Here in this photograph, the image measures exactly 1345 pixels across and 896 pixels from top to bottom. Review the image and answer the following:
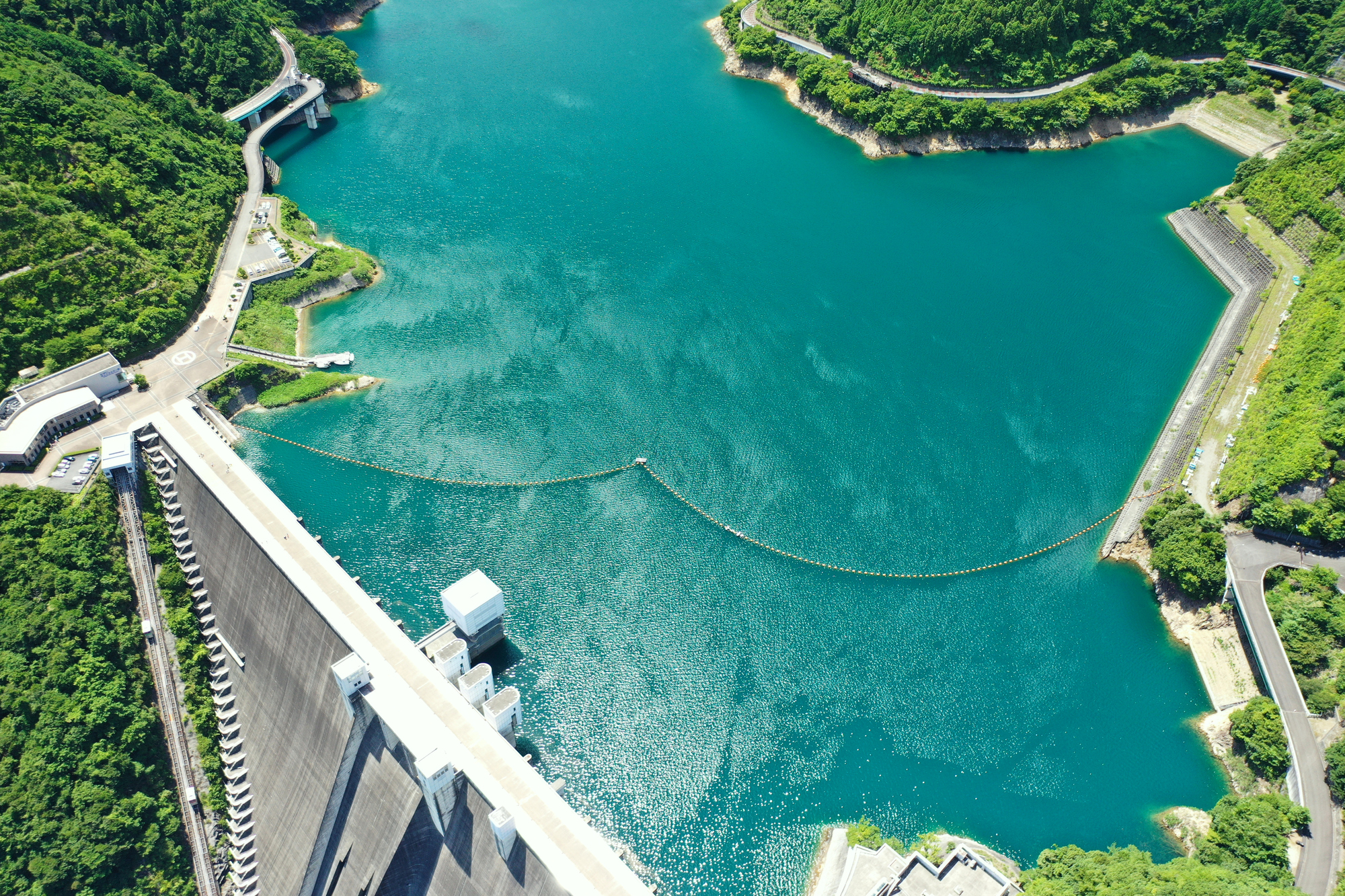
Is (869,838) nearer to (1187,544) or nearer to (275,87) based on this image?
(1187,544)

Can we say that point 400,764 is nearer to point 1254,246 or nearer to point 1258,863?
point 1258,863

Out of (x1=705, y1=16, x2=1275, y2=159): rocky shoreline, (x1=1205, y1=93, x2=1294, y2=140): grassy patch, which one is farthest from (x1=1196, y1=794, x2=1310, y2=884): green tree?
(x1=1205, y1=93, x2=1294, y2=140): grassy patch

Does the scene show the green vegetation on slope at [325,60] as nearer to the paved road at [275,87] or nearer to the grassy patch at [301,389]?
the paved road at [275,87]

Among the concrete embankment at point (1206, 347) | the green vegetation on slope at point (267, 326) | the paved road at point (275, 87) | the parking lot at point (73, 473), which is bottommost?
the parking lot at point (73, 473)

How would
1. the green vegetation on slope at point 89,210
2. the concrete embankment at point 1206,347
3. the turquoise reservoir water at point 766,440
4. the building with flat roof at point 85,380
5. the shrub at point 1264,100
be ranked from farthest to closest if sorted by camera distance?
the shrub at point 1264,100
the concrete embankment at point 1206,347
the green vegetation on slope at point 89,210
the building with flat roof at point 85,380
the turquoise reservoir water at point 766,440

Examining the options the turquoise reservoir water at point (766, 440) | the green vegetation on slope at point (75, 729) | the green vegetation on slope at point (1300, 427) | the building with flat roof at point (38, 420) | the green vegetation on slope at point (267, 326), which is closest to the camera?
the green vegetation on slope at point (75, 729)

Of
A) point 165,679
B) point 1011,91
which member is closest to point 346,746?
point 165,679

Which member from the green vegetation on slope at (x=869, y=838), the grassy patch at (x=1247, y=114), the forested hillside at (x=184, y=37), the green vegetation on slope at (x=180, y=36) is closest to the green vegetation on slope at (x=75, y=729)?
the green vegetation on slope at (x=869, y=838)
